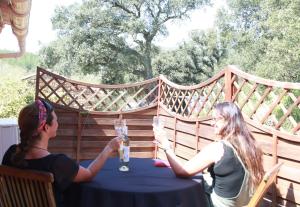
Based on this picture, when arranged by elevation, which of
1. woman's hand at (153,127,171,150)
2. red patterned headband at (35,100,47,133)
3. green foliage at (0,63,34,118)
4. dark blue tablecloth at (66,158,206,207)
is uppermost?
red patterned headband at (35,100,47,133)

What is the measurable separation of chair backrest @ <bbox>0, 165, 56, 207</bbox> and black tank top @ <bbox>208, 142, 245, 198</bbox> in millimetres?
827

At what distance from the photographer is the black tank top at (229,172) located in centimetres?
180

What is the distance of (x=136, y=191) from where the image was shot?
161cm

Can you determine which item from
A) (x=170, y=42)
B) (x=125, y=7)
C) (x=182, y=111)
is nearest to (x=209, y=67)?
(x=170, y=42)

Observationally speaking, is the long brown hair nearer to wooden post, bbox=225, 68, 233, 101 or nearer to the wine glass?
the wine glass

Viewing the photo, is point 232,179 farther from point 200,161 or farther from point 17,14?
point 17,14

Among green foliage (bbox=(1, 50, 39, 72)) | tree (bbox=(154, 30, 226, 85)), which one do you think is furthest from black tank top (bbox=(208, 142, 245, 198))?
green foliage (bbox=(1, 50, 39, 72))

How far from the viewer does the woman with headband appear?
1.51 metres

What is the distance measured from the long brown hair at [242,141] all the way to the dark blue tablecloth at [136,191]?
0.26 metres

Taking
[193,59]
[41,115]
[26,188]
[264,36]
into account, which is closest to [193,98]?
[41,115]

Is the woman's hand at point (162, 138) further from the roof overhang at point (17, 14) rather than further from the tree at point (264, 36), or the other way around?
the tree at point (264, 36)

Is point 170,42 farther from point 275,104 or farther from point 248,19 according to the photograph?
point 275,104

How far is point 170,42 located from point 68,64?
4.09 meters

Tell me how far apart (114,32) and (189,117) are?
31.0 feet
